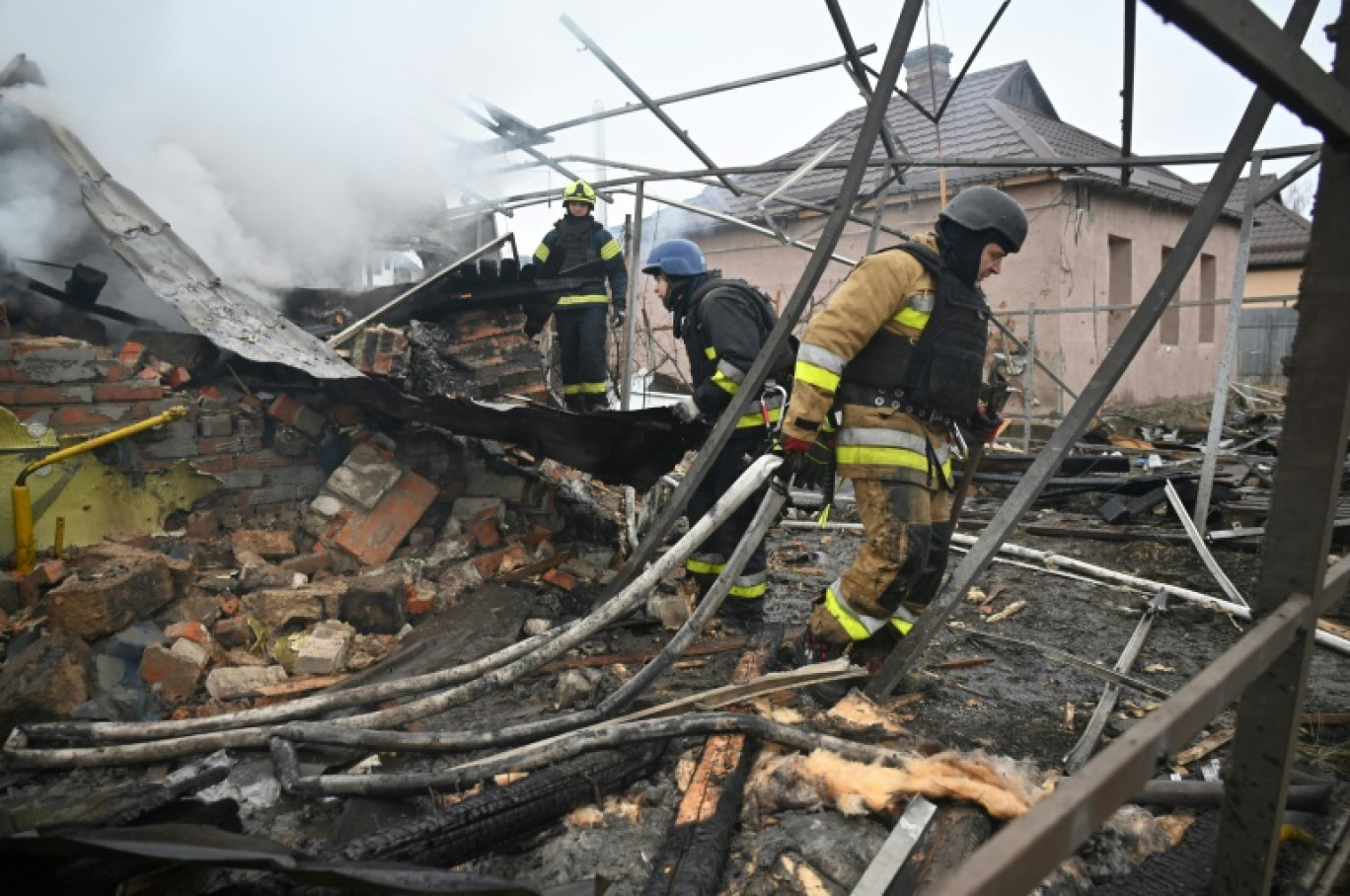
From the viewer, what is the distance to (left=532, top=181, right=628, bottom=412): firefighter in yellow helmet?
612cm

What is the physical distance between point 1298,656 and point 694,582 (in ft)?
9.42

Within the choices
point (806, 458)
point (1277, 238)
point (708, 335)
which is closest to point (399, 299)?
point (708, 335)

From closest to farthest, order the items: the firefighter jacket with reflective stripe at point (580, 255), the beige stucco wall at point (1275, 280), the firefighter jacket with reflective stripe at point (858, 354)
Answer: the firefighter jacket with reflective stripe at point (858, 354), the firefighter jacket with reflective stripe at point (580, 255), the beige stucco wall at point (1275, 280)


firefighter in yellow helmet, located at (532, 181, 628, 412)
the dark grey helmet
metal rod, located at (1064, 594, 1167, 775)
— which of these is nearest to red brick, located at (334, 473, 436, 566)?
firefighter in yellow helmet, located at (532, 181, 628, 412)

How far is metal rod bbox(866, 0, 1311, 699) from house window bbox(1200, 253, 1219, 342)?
17.1 metres

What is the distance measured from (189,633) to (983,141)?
45.5 ft

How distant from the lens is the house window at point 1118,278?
13039 millimetres

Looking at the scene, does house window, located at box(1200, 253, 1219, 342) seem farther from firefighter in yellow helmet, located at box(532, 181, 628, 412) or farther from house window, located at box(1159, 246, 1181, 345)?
firefighter in yellow helmet, located at box(532, 181, 628, 412)

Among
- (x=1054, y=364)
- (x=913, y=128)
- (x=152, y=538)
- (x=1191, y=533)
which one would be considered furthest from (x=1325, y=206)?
(x=913, y=128)

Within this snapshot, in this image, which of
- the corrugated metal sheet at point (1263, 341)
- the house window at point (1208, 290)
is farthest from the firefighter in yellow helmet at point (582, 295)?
the corrugated metal sheet at point (1263, 341)

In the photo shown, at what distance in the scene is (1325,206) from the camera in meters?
1.47

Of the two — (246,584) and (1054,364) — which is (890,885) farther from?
(1054,364)

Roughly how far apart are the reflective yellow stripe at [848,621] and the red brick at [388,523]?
8.66 ft

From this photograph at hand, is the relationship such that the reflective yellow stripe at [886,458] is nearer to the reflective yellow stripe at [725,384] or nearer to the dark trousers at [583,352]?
the reflective yellow stripe at [725,384]
